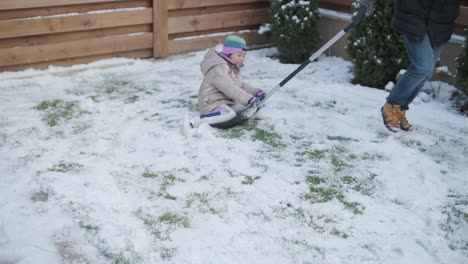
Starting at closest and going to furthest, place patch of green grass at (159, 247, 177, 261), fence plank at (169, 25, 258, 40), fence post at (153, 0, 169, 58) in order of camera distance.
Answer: patch of green grass at (159, 247, 177, 261)
fence post at (153, 0, 169, 58)
fence plank at (169, 25, 258, 40)

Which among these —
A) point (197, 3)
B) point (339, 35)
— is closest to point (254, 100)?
point (339, 35)

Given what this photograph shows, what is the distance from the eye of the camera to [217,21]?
7.50 meters

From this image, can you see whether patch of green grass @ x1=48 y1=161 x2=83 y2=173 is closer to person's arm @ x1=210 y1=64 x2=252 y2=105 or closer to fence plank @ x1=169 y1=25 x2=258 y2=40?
person's arm @ x1=210 y1=64 x2=252 y2=105

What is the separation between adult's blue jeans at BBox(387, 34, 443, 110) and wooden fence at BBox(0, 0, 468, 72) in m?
1.70

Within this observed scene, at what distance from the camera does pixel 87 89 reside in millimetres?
5973

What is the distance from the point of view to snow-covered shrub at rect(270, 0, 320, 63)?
7.08 metres

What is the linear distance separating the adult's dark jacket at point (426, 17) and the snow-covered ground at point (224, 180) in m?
0.88

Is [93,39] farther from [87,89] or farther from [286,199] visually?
[286,199]

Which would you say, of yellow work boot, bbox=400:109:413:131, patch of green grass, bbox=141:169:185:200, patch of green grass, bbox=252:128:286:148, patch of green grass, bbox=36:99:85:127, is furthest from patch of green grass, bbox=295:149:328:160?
patch of green grass, bbox=36:99:85:127

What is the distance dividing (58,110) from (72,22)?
1.48 meters

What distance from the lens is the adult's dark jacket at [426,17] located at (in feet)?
14.6

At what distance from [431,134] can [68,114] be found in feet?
10.5

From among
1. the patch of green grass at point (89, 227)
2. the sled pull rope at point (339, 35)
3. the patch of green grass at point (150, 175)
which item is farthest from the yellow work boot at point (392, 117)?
the patch of green grass at point (89, 227)

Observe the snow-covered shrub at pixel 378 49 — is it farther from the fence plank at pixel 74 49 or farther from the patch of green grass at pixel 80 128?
the patch of green grass at pixel 80 128
